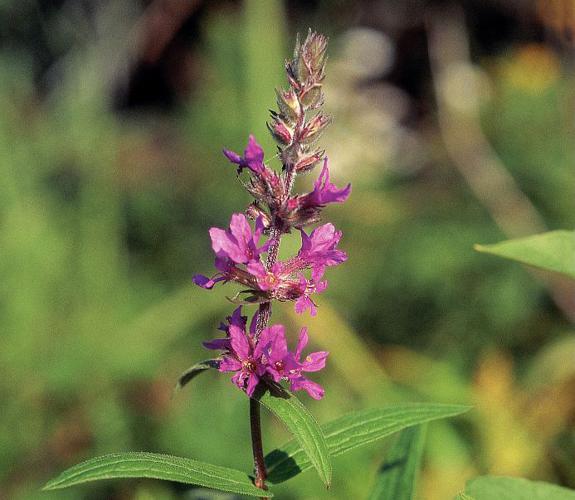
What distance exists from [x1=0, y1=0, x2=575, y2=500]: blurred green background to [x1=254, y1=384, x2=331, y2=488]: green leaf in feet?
1.23

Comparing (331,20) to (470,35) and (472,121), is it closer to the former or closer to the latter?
(470,35)

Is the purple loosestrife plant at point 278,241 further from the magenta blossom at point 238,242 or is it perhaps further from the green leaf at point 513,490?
the green leaf at point 513,490

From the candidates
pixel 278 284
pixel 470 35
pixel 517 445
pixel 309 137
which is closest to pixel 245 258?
pixel 278 284

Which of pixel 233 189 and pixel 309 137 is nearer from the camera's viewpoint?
pixel 309 137

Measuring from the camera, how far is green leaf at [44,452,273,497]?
1060 mm

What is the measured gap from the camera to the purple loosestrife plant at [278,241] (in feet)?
3.86

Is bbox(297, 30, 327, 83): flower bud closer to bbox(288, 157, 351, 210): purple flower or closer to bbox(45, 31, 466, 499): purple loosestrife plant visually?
bbox(45, 31, 466, 499): purple loosestrife plant

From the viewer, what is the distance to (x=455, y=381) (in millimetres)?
2861

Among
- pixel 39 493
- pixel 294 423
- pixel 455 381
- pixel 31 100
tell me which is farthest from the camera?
pixel 31 100

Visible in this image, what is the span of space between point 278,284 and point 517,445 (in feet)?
5.39

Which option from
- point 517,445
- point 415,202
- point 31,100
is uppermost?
point 31,100

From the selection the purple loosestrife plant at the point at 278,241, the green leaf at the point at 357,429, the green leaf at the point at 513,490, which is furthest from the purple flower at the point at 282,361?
the green leaf at the point at 513,490

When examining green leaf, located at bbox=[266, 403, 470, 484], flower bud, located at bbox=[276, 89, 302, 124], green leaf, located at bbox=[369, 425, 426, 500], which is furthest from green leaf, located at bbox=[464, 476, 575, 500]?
flower bud, located at bbox=[276, 89, 302, 124]

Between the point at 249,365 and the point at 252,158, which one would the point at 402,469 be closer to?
the point at 249,365
